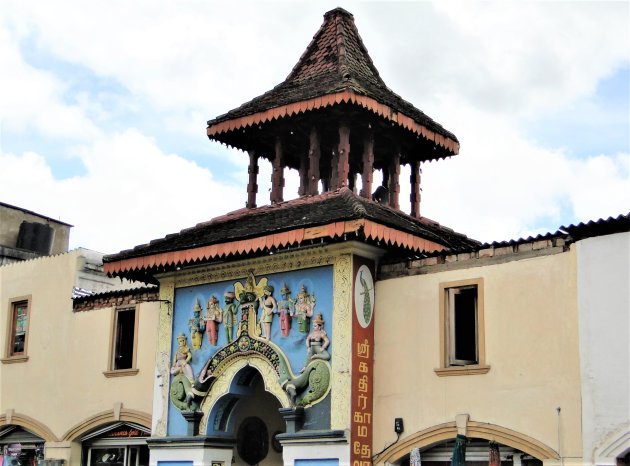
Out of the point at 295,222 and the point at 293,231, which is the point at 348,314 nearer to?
the point at 293,231

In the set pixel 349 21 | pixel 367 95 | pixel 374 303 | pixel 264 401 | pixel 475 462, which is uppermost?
pixel 349 21

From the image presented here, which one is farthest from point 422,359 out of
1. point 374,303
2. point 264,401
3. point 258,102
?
point 258,102

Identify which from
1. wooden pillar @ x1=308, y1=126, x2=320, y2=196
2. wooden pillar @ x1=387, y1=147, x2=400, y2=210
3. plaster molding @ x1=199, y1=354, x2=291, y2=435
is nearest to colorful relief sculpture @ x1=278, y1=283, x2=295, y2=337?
plaster molding @ x1=199, y1=354, x2=291, y2=435

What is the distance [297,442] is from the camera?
57.5 ft

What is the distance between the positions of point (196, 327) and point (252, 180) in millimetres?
3481

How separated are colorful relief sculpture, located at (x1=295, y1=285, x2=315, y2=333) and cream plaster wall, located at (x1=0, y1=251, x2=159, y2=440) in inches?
184

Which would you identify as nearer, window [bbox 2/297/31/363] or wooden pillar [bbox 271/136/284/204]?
wooden pillar [bbox 271/136/284/204]

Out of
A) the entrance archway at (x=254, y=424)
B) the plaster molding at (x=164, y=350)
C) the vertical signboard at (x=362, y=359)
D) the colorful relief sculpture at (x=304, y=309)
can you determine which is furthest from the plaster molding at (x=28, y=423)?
the vertical signboard at (x=362, y=359)

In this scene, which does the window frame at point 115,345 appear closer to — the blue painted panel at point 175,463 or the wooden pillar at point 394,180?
the blue painted panel at point 175,463

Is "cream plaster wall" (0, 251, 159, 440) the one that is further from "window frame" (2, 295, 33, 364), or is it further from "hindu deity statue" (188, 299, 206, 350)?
"hindu deity statue" (188, 299, 206, 350)

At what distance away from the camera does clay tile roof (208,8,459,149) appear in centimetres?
1978

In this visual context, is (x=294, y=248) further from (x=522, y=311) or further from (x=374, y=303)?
(x=522, y=311)

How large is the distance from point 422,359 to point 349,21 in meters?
8.54

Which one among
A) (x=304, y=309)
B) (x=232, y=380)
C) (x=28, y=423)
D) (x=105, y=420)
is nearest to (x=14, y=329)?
(x=28, y=423)
